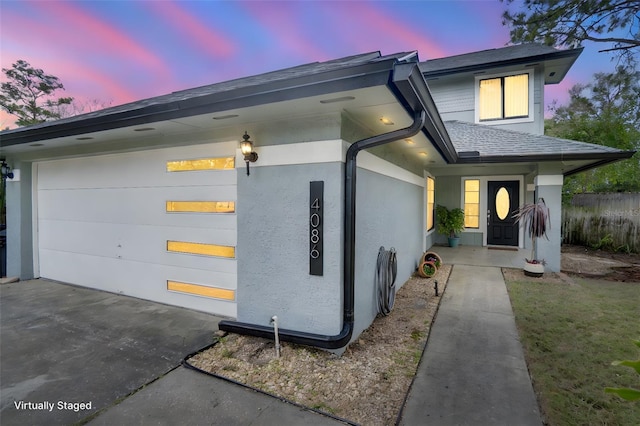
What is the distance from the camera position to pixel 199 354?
132 inches

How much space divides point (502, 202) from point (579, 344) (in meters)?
7.44

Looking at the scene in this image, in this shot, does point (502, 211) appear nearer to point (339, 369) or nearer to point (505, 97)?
point (505, 97)

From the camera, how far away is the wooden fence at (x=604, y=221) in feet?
31.2

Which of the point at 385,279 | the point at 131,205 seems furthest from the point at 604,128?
the point at 131,205

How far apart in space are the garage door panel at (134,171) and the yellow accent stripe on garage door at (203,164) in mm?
47

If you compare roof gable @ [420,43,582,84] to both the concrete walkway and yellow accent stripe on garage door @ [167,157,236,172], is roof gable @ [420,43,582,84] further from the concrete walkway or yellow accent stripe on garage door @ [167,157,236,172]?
yellow accent stripe on garage door @ [167,157,236,172]

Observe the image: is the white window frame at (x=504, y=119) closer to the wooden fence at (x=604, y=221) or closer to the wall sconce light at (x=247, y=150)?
the wooden fence at (x=604, y=221)

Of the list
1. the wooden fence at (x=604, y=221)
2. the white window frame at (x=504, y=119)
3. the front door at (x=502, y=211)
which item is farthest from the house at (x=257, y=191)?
the wooden fence at (x=604, y=221)

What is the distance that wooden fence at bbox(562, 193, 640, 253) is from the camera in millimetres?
9523

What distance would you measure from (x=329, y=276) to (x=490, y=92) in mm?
9676

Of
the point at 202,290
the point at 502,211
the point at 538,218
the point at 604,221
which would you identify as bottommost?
the point at 202,290

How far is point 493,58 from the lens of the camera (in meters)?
9.80

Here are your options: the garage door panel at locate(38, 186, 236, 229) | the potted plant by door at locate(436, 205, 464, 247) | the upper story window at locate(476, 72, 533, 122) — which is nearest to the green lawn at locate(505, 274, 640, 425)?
the garage door panel at locate(38, 186, 236, 229)

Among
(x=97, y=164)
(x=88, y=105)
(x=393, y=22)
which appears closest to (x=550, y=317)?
(x=97, y=164)
